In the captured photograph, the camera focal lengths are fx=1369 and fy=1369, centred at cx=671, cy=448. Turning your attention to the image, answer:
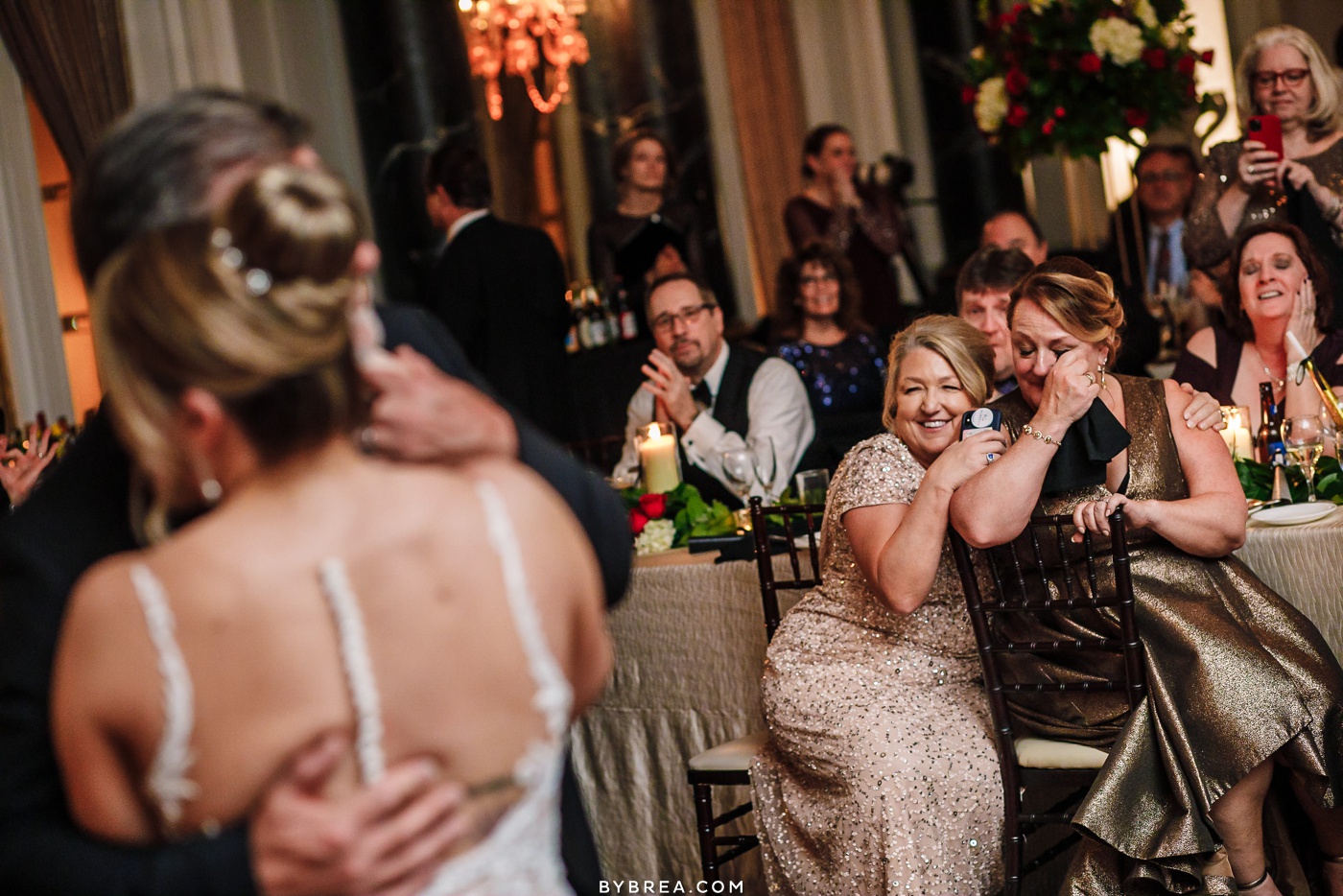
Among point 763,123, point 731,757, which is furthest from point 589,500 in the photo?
point 763,123

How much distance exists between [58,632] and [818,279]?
389 cm

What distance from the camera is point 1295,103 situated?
3980mm

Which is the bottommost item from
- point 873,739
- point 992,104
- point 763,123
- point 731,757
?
point 731,757

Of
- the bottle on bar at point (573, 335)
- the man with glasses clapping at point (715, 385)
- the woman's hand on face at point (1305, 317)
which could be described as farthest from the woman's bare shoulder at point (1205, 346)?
the bottle on bar at point (573, 335)

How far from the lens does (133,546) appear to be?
3.98 ft

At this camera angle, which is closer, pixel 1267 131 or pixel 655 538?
pixel 655 538

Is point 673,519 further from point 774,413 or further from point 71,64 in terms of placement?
point 71,64

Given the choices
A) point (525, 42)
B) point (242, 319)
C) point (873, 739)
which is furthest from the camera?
point (525, 42)

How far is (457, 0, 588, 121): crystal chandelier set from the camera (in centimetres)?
703

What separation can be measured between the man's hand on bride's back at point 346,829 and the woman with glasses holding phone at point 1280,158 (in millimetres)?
3489

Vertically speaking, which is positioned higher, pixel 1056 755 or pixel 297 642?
pixel 297 642

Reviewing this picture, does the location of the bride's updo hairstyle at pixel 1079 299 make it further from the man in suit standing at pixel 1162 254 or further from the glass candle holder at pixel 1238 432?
the man in suit standing at pixel 1162 254

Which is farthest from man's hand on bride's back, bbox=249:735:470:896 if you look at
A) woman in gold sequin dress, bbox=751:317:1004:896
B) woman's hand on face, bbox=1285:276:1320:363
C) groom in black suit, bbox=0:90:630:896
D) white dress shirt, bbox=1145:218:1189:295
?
white dress shirt, bbox=1145:218:1189:295

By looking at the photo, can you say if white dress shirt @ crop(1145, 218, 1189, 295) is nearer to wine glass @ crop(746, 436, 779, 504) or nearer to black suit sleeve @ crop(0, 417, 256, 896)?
wine glass @ crop(746, 436, 779, 504)
